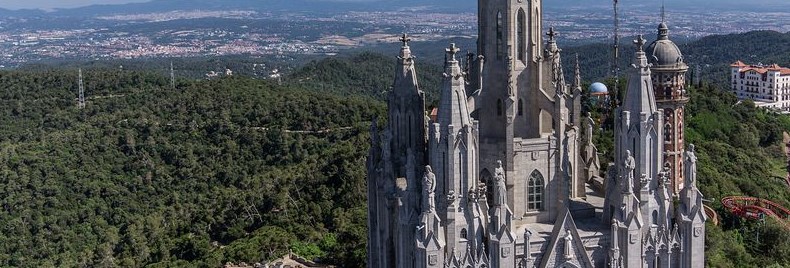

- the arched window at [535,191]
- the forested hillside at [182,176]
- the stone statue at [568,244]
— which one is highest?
the arched window at [535,191]

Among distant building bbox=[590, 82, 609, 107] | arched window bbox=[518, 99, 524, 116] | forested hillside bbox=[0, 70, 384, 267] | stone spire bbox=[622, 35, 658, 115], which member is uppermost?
stone spire bbox=[622, 35, 658, 115]

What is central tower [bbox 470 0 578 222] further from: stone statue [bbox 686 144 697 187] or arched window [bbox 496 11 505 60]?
stone statue [bbox 686 144 697 187]

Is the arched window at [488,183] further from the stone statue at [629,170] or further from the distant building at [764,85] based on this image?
the distant building at [764,85]

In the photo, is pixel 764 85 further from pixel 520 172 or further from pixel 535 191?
pixel 520 172

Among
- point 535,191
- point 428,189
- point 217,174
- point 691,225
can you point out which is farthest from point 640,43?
point 217,174

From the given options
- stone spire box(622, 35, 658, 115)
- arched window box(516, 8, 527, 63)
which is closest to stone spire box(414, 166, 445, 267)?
arched window box(516, 8, 527, 63)

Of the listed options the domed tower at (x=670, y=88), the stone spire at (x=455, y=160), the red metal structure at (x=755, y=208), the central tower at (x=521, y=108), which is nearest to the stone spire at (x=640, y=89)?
the central tower at (x=521, y=108)

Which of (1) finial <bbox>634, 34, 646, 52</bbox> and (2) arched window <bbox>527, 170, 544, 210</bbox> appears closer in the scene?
(1) finial <bbox>634, 34, 646, 52</bbox>
